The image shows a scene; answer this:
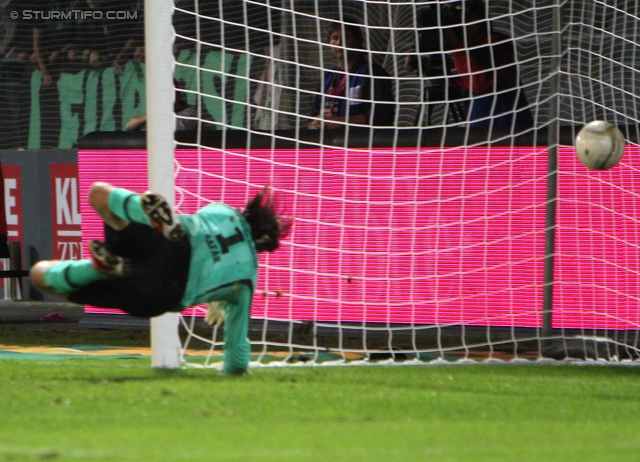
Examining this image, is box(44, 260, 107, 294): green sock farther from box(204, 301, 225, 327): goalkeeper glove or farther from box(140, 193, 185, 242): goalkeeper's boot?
box(204, 301, 225, 327): goalkeeper glove

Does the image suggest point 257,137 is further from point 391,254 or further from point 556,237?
point 556,237

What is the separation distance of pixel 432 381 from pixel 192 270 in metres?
1.66

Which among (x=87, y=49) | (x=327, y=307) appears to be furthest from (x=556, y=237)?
(x=87, y=49)

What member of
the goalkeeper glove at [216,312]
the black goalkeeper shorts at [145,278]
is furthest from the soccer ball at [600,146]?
the black goalkeeper shorts at [145,278]

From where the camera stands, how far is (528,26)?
991cm

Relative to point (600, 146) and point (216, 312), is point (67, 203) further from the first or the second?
point (600, 146)

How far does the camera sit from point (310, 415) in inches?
195

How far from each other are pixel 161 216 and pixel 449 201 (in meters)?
4.09

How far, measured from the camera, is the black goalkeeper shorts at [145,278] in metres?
5.73

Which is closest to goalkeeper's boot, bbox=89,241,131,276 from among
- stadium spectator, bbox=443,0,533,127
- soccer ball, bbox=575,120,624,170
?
soccer ball, bbox=575,120,624,170

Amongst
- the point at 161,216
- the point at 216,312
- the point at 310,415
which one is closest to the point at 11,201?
the point at 216,312

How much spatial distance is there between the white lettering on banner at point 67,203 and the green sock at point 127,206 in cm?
699

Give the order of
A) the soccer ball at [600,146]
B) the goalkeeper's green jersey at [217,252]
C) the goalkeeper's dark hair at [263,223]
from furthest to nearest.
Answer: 1. the soccer ball at [600,146]
2. the goalkeeper's dark hair at [263,223]
3. the goalkeeper's green jersey at [217,252]

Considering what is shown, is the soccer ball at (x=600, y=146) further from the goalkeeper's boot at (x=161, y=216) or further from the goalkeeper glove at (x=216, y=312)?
the goalkeeper's boot at (x=161, y=216)
